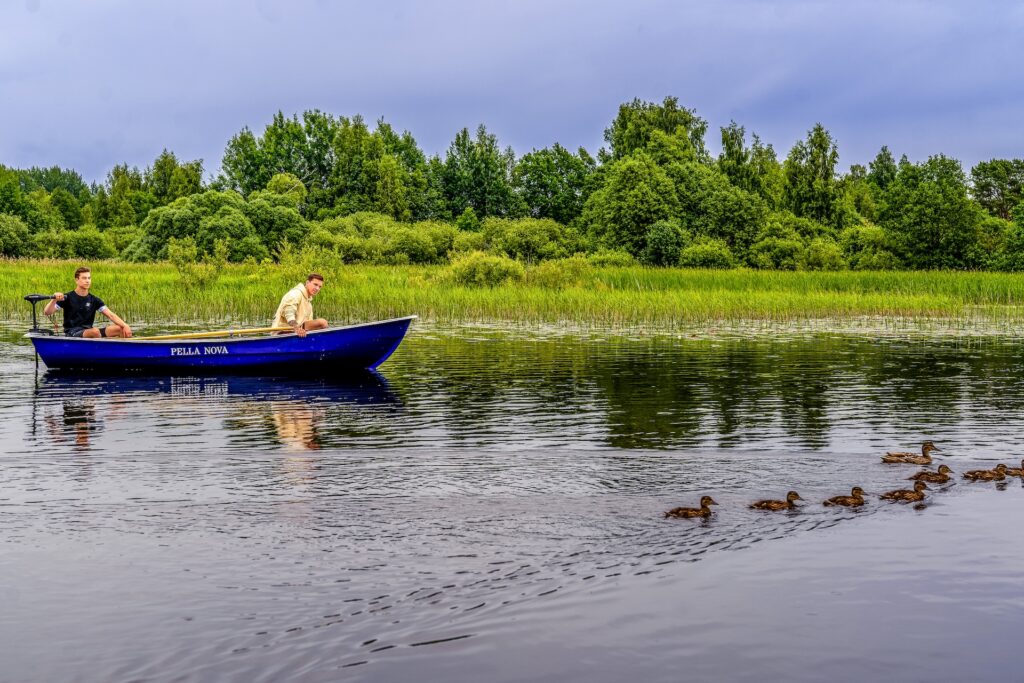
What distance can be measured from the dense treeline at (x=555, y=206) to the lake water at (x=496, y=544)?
3193 centimetres

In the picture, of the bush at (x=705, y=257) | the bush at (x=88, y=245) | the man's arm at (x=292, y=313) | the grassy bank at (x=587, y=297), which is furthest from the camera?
the bush at (x=88, y=245)

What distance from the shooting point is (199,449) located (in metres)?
14.1

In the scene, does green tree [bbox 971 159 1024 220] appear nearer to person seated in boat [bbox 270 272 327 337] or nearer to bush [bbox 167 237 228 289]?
bush [bbox 167 237 228 289]

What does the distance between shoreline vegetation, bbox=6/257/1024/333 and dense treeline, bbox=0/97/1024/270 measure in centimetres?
576

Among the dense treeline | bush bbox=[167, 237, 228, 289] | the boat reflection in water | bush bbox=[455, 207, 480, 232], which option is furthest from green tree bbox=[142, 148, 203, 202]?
the boat reflection in water

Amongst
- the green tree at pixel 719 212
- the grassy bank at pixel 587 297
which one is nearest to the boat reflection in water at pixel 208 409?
the grassy bank at pixel 587 297

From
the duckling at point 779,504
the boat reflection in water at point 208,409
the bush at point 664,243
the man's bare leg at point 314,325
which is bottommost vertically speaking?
the duckling at point 779,504

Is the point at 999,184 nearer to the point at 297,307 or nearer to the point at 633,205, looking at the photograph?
the point at 633,205

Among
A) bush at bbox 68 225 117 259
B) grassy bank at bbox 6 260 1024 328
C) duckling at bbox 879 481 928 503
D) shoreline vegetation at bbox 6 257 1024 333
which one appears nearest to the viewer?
duckling at bbox 879 481 928 503

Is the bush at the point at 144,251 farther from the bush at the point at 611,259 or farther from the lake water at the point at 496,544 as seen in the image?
the lake water at the point at 496,544

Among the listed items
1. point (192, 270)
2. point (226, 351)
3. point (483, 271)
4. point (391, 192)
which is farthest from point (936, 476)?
point (391, 192)

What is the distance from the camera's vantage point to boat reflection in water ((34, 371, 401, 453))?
15.0 metres

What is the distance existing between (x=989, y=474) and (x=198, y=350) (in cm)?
1438

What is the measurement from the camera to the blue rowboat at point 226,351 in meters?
21.7
